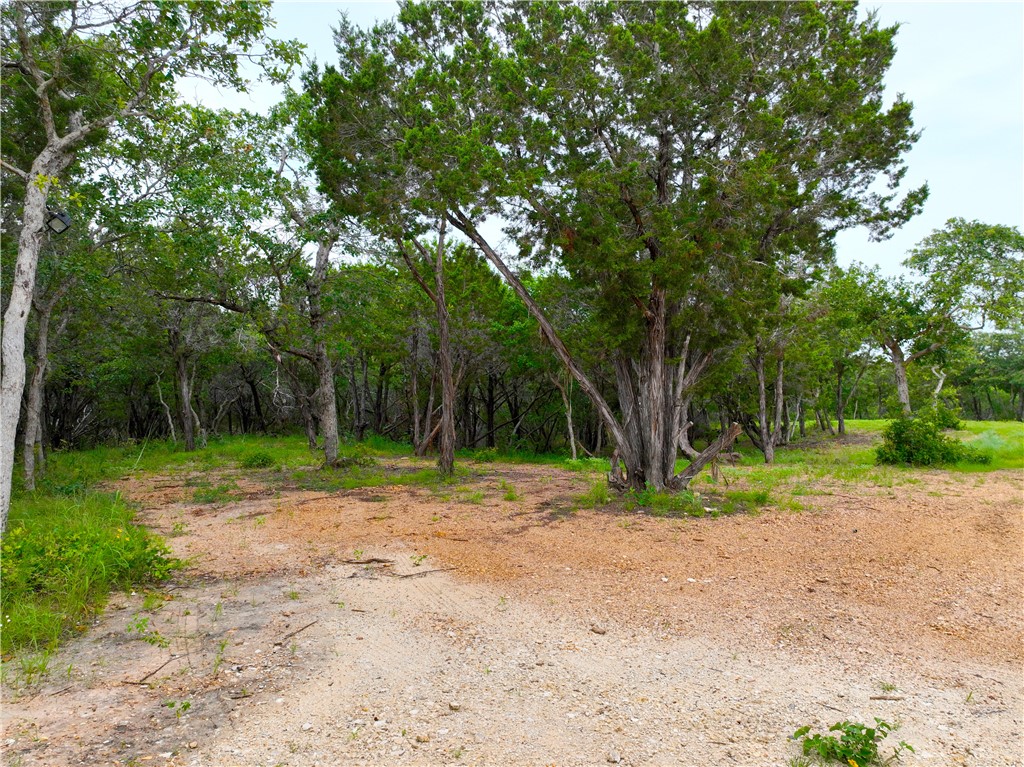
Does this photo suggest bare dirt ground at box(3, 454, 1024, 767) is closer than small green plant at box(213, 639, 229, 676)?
Yes

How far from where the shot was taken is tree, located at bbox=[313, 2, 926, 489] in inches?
369

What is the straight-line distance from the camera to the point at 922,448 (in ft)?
53.7

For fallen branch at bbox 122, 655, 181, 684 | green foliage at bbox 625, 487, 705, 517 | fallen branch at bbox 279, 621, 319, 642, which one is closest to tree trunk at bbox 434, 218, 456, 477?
green foliage at bbox 625, 487, 705, 517

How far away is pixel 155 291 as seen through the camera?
47.5ft

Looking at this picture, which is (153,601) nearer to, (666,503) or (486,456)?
(666,503)

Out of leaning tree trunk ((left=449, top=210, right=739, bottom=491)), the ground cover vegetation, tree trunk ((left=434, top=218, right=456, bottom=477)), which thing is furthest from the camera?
tree trunk ((left=434, top=218, right=456, bottom=477))

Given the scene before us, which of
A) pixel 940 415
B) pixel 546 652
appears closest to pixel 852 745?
pixel 546 652

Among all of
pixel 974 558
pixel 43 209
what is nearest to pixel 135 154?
pixel 43 209

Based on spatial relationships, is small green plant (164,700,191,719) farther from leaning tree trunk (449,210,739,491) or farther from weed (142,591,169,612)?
leaning tree trunk (449,210,739,491)

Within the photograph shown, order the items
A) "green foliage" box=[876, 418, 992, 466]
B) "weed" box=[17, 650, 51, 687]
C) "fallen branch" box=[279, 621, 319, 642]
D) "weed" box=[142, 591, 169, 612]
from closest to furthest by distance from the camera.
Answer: "weed" box=[17, 650, 51, 687] → "fallen branch" box=[279, 621, 319, 642] → "weed" box=[142, 591, 169, 612] → "green foliage" box=[876, 418, 992, 466]

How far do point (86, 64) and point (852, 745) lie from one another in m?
11.7

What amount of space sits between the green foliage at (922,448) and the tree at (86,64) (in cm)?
1748

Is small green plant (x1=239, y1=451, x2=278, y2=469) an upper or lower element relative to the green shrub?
lower

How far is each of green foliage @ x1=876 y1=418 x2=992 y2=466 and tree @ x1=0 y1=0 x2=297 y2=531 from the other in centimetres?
1748
